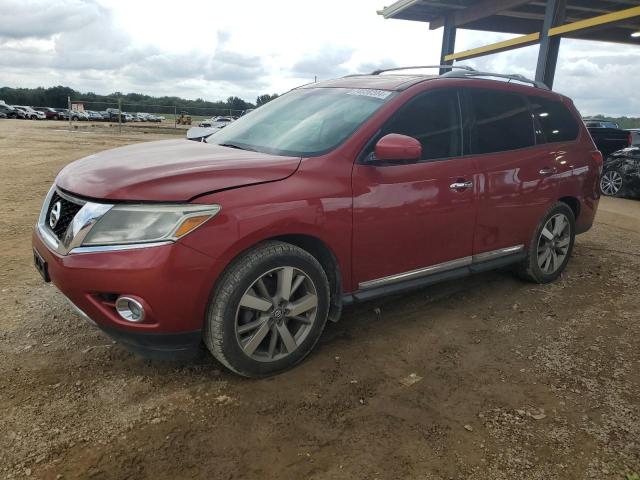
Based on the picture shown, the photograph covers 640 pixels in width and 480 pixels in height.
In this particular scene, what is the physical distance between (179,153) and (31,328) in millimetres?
1575

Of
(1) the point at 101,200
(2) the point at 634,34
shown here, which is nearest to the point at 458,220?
Result: (1) the point at 101,200

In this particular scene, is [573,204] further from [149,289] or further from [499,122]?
[149,289]

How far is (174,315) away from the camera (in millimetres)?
2443

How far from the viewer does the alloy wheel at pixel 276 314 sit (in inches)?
105

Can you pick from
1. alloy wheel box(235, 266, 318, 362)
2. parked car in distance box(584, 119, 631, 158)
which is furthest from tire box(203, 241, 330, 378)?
parked car in distance box(584, 119, 631, 158)

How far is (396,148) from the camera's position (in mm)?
2906

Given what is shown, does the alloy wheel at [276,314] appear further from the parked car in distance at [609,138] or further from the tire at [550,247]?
the parked car in distance at [609,138]

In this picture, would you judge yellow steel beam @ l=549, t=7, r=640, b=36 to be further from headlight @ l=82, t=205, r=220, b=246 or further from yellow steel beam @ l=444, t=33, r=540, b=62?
headlight @ l=82, t=205, r=220, b=246

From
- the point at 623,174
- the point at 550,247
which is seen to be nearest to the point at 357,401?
the point at 550,247

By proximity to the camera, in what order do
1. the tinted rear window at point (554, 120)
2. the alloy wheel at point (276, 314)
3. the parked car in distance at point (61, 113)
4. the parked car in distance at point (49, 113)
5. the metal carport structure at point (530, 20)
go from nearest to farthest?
the alloy wheel at point (276, 314) < the tinted rear window at point (554, 120) < the metal carport structure at point (530, 20) < the parked car in distance at point (49, 113) < the parked car in distance at point (61, 113)

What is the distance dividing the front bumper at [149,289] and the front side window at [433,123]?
156cm

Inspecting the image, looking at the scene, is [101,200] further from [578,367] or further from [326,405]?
[578,367]

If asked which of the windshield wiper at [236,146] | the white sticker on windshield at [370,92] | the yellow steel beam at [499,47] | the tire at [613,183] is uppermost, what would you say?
the yellow steel beam at [499,47]

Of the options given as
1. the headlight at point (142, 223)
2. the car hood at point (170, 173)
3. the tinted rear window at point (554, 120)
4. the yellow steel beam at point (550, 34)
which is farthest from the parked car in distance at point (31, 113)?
the headlight at point (142, 223)
